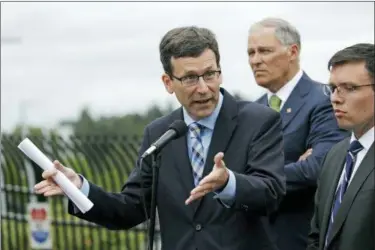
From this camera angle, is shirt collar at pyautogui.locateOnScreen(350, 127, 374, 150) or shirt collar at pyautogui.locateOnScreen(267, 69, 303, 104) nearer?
shirt collar at pyautogui.locateOnScreen(350, 127, 374, 150)

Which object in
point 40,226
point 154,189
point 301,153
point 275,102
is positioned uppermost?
point 275,102

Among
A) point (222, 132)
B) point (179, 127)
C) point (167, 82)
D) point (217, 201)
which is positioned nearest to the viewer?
point (179, 127)

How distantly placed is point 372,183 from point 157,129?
1.33 metres

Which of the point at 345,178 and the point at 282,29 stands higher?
the point at 282,29

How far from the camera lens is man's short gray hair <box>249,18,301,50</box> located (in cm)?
735

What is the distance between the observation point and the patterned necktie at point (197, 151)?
5949mm

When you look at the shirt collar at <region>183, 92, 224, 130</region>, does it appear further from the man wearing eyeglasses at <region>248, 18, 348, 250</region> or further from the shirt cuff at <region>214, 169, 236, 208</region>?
the man wearing eyeglasses at <region>248, 18, 348, 250</region>

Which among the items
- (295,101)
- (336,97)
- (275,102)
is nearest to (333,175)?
(336,97)

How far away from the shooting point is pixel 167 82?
6.21 metres

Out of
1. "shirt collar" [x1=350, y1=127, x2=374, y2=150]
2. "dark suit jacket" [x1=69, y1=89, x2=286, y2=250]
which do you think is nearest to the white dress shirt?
"dark suit jacket" [x1=69, y1=89, x2=286, y2=250]

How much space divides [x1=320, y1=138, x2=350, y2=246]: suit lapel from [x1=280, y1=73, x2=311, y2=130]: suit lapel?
4.08ft

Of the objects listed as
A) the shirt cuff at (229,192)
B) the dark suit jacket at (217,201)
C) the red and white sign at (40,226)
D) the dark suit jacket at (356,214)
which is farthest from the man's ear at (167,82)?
the red and white sign at (40,226)

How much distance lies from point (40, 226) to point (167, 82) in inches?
298

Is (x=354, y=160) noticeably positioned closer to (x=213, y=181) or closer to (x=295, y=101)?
(x=213, y=181)
